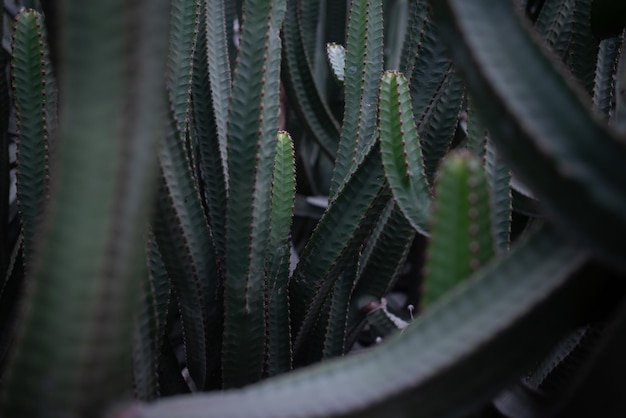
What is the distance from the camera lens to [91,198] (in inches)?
19.9

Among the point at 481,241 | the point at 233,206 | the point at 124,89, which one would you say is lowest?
the point at 233,206

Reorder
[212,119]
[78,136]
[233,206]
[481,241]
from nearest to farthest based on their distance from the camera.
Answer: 1. [78,136]
2. [481,241]
3. [233,206]
4. [212,119]

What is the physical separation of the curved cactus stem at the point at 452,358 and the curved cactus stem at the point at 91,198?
8 centimetres

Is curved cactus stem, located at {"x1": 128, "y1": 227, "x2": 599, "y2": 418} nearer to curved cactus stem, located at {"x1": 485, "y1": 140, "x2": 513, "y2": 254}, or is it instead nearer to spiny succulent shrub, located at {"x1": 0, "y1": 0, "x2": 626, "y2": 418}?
spiny succulent shrub, located at {"x1": 0, "y1": 0, "x2": 626, "y2": 418}

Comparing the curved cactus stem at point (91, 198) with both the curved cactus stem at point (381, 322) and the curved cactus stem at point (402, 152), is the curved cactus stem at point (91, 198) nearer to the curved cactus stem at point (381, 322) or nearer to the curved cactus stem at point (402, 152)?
the curved cactus stem at point (402, 152)

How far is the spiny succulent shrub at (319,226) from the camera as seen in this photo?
1.68 feet

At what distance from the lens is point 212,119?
1.21 metres

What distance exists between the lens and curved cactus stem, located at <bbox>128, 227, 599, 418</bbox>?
55cm

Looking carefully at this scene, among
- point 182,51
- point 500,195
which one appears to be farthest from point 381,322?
point 182,51

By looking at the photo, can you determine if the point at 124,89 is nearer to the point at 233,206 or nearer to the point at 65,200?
the point at 65,200

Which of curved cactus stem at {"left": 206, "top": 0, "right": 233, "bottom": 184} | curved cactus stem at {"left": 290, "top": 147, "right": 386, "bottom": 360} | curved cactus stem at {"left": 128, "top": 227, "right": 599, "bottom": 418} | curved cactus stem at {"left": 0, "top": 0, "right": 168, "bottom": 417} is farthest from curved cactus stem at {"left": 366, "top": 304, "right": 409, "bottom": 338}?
curved cactus stem at {"left": 0, "top": 0, "right": 168, "bottom": 417}

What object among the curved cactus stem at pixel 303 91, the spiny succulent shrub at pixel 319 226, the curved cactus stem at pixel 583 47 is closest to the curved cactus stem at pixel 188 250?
the spiny succulent shrub at pixel 319 226

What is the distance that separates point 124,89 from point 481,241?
36 cm

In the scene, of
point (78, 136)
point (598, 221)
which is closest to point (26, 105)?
point (78, 136)
